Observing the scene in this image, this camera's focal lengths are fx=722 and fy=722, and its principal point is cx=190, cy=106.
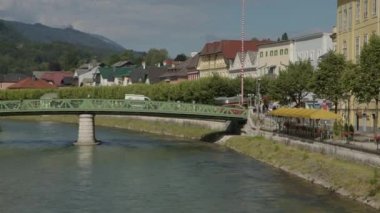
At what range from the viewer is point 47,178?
47.1 m

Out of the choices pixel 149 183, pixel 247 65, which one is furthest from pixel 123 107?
pixel 247 65

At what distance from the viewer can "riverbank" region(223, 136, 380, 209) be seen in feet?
116

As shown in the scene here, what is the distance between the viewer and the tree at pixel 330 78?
195 feet

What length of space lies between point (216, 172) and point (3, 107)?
38.1m

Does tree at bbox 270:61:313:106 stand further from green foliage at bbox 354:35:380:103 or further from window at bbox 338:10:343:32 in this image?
green foliage at bbox 354:35:380:103

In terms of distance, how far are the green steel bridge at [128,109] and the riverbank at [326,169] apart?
38.8 feet

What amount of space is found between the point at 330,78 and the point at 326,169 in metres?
18.6

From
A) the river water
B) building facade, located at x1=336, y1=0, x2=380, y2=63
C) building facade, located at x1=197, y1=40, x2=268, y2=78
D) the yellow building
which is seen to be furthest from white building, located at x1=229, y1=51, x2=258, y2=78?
the river water

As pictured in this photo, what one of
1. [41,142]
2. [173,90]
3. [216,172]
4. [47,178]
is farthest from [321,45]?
[47,178]

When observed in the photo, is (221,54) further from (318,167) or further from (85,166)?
(318,167)

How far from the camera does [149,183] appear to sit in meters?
45.0

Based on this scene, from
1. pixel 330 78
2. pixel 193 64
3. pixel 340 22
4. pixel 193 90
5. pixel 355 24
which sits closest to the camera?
pixel 330 78

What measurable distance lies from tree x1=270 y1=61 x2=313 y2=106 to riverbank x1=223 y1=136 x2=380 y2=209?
13927mm

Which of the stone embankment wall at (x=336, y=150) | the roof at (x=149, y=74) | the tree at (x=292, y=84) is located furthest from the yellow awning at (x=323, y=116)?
the roof at (x=149, y=74)
